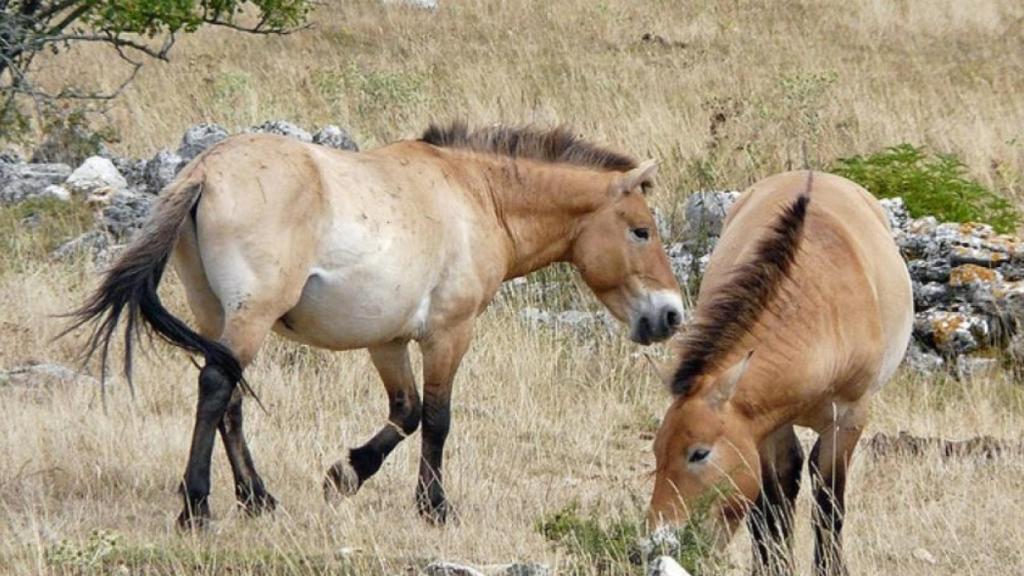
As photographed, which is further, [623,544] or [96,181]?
[96,181]

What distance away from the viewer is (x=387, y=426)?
746 cm

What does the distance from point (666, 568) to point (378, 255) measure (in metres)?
2.43

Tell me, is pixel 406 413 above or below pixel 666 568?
below

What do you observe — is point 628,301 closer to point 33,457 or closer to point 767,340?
point 767,340

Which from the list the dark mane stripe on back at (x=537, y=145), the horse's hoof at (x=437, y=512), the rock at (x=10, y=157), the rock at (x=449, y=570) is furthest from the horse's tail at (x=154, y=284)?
the rock at (x=10, y=157)

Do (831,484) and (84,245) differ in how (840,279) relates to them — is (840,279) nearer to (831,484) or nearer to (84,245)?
(831,484)

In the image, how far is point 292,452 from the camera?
782cm

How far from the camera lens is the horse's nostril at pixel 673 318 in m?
7.75

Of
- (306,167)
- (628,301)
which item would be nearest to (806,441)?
(628,301)

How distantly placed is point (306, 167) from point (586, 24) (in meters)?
16.1

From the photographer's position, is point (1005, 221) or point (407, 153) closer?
point (407, 153)

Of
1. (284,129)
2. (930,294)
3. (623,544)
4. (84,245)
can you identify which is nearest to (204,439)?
(623,544)

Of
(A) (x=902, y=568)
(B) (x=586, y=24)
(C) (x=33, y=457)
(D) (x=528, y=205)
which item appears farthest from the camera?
(B) (x=586, y=24)

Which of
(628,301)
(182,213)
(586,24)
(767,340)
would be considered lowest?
(586,24)
